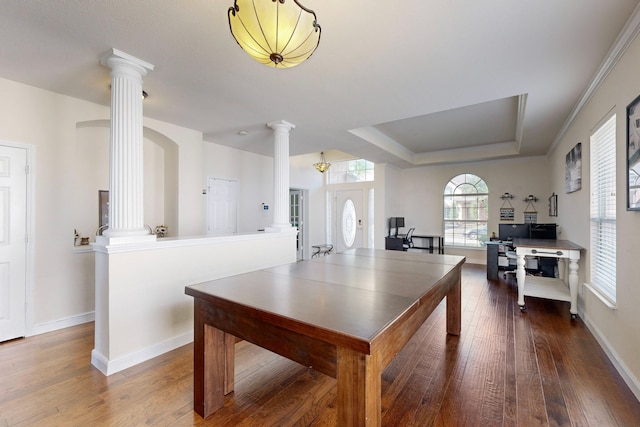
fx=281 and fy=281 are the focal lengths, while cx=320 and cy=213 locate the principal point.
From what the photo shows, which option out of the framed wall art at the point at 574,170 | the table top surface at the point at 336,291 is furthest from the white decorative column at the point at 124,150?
the framed wall art at the point at 574,170

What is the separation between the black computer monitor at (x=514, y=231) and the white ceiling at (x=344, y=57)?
1.82m

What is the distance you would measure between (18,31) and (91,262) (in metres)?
2.40

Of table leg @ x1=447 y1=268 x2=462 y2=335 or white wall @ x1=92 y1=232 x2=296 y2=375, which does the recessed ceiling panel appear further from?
white wall @ x1=92 y1=232 x2=296 y2=375

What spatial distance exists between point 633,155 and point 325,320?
2406 millimetres

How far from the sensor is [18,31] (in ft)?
6.47

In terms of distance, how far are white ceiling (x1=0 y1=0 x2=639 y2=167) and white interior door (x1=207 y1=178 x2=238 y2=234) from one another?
4.80ft

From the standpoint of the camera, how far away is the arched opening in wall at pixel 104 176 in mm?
3471

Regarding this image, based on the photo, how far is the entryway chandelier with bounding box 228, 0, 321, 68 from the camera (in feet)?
4.28

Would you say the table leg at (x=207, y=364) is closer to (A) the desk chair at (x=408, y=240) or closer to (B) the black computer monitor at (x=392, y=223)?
(A) the desk chair at (x=408, y=240)

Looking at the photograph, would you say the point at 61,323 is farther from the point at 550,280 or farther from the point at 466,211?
the point at 466,211

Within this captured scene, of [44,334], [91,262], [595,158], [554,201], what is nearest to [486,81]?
[595,158]

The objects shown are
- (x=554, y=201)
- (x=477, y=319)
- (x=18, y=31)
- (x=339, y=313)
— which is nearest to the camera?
(x=339, y=313)

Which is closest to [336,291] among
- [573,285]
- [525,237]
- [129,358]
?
[129,358]

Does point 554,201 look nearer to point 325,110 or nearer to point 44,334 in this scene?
point 325,110
